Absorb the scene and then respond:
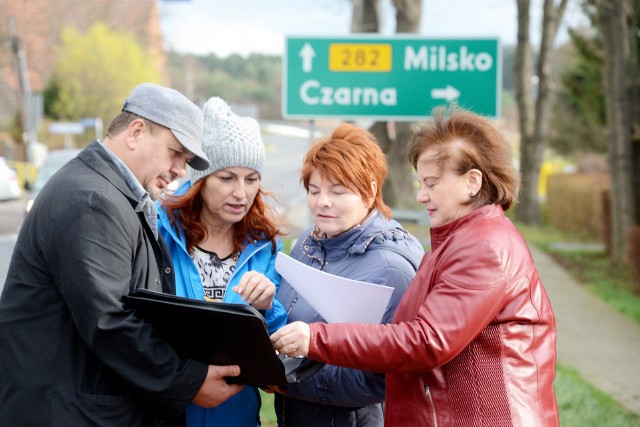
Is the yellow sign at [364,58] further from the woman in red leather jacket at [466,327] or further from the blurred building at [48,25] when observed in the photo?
the blurred building at [48,25]

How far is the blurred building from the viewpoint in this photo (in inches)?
1845

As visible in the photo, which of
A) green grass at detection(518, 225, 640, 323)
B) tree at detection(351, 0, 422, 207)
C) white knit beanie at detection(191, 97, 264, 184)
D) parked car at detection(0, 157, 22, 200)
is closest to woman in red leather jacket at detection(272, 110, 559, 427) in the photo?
white knit beanie at detection(191, 97, 264, 184)

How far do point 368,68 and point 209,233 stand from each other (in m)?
4.78

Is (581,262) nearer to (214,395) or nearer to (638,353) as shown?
(638,353)

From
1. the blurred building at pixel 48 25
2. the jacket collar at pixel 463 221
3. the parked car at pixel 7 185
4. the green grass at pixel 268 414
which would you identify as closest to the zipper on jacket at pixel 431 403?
the jacket collar at pixel 463 221

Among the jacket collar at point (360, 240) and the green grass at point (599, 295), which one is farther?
the green grass at point (599, 295)

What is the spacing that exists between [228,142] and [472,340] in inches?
54.5

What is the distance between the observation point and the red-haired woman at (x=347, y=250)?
10.3 ft

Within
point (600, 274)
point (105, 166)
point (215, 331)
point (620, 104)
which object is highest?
point (620, 104)

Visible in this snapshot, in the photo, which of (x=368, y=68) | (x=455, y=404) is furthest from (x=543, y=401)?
(x=368, y=68)

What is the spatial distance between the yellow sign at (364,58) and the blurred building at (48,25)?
38.8m

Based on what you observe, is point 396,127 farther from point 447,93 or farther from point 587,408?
point 587,408

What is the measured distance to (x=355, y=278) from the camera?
124 inches

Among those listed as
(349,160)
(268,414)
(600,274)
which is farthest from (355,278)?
(600,274)
